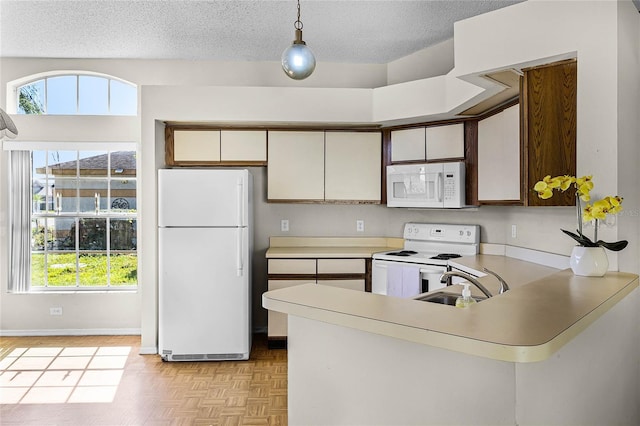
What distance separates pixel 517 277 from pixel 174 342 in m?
2.64

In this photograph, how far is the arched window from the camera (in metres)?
4.27

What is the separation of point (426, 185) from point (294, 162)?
1220 mm

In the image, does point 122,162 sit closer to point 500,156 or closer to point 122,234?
point 122,234

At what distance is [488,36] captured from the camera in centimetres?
230

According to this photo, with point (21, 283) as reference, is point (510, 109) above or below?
above

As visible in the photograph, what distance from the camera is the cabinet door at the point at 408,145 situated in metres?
3.77

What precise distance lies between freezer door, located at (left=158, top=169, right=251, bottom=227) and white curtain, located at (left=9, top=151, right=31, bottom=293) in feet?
5.80

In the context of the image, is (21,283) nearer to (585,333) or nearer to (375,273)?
(375,273)

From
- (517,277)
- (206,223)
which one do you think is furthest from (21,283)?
(517,277)

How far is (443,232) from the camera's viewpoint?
3.87 m

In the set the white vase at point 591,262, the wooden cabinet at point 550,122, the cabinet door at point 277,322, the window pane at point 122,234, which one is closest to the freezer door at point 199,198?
the cabinet door at point 277,322

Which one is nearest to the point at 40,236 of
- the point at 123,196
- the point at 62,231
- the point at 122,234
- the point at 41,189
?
the point at 62,231

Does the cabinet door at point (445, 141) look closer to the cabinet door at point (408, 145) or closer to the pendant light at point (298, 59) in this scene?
the cabinet door at point (408, 145)

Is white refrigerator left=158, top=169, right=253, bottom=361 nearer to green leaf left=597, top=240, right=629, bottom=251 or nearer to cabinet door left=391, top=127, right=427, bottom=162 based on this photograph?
cabinet door left=391, top=127, right=427, bottom=162
